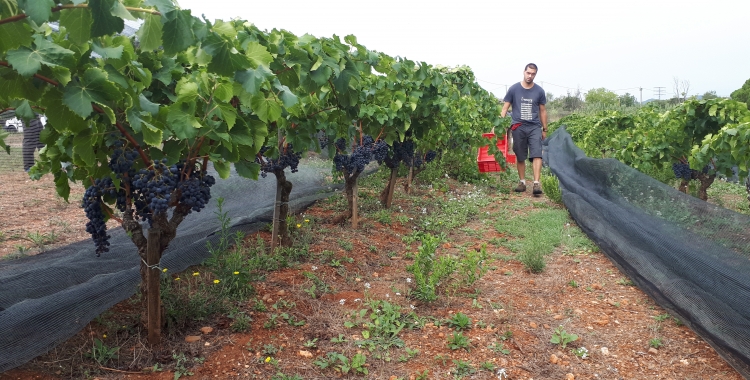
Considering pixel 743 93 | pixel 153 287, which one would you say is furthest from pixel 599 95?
pixel 153 287

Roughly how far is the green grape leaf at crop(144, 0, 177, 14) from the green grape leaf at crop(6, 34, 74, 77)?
28cm

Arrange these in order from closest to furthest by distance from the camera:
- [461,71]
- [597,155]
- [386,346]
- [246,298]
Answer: [386,346] → [246,298] → [597,155] → [461,71]

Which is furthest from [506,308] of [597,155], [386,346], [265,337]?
[597,155]

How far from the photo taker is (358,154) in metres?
4.78

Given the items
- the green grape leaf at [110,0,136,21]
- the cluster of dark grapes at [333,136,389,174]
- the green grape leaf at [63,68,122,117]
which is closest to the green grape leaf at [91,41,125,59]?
the green grape leaf at [63,68,122,117]

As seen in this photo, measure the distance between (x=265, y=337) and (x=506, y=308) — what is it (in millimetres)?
1529

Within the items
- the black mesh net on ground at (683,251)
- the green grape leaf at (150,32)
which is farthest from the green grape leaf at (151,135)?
the black mesh net on ground at (683,251)

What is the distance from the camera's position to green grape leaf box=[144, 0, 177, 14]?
1504 mm

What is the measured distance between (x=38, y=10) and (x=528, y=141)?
23.0 ft

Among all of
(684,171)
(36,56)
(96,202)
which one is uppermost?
(36,56)

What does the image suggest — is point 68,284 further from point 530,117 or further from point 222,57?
point 530,117

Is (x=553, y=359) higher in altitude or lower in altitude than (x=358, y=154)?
lower

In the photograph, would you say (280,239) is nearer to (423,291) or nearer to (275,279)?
(275,279)

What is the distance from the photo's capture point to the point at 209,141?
2.66 metres
